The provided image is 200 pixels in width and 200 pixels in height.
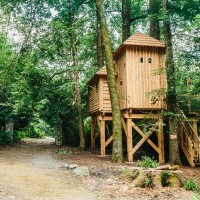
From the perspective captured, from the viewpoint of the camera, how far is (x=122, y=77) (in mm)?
16688

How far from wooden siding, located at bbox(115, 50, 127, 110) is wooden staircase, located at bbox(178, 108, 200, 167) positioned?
10.5 feet

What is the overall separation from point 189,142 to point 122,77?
206 inches

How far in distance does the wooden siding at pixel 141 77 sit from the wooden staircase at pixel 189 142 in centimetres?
188

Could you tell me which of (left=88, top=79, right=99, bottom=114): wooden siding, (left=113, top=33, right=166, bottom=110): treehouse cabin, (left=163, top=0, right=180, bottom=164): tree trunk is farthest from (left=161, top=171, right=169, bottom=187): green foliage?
(left=88, top=79, right=99, bottom=114): wooden siding

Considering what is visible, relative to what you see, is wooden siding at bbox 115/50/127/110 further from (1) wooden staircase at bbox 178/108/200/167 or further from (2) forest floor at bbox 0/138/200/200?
(2) forest floor at bbox 0/138/200/200

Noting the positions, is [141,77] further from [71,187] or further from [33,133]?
[33,133]

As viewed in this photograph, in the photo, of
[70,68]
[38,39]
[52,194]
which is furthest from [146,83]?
[52,194]

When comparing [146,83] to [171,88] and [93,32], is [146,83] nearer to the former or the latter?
[171,88]

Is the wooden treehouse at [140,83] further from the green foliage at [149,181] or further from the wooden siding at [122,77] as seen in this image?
the green foliage at [149,181]

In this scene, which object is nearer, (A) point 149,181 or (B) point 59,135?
(A) point 149,181

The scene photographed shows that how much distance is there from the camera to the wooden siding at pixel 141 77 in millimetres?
15742

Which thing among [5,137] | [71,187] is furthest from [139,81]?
[5,137]

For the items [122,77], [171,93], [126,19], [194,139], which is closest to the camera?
[171,93]

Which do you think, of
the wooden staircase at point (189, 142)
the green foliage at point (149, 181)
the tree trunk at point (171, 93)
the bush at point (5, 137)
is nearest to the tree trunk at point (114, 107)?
the tree trunk at point (171, 93)
